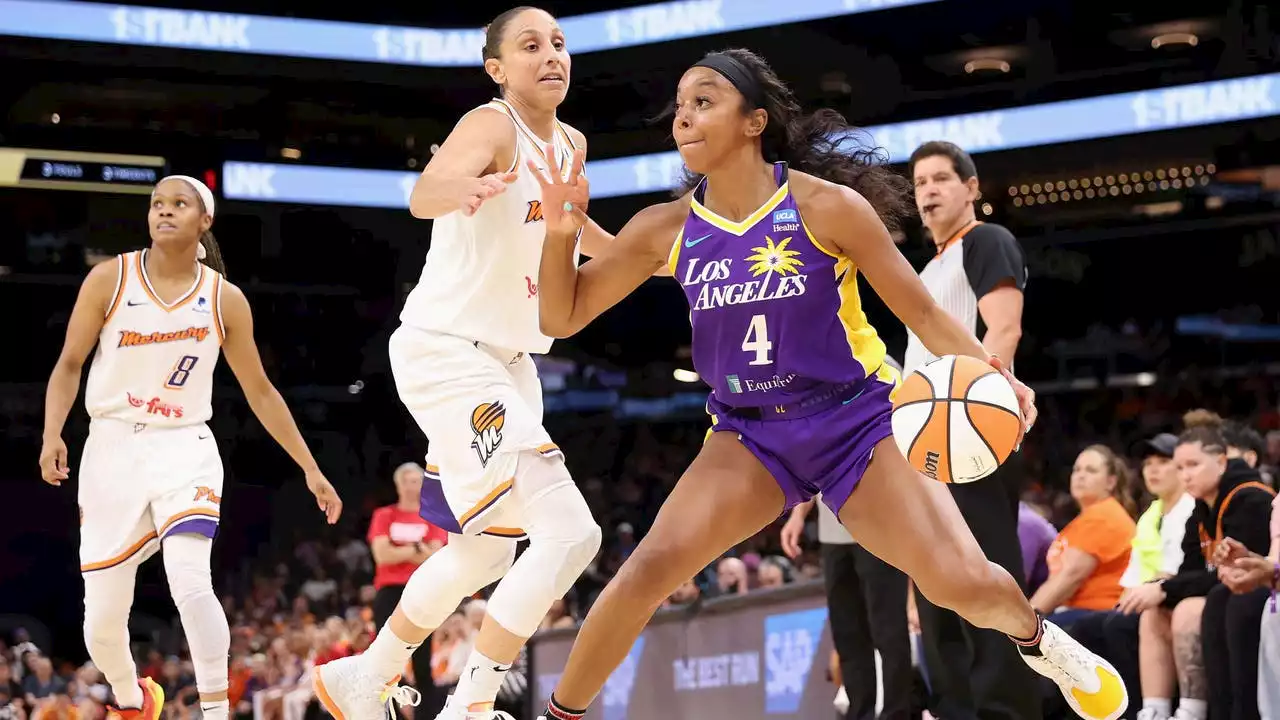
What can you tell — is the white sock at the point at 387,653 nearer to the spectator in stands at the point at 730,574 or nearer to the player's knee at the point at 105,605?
the player's knee at the point at 105,605

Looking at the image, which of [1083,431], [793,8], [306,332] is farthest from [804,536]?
[306,332]

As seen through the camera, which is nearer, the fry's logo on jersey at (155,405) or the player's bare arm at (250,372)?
the fry's logo on jersey at (155,405)

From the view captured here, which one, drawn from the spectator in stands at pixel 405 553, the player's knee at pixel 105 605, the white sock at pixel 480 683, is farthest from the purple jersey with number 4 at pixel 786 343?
the spectator in stands at pixel 405 553

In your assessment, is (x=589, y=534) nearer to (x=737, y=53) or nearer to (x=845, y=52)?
(x=737, y=53)

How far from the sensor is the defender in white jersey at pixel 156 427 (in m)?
5.89

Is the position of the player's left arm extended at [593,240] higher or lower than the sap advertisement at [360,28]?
lower

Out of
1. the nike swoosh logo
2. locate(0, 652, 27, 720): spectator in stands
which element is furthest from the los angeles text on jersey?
locate(0, 652, 27, 720): spectator in stands

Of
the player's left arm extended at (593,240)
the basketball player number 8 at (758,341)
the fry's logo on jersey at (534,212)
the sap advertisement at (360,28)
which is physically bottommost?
the basketball player number 8 at (758,341)

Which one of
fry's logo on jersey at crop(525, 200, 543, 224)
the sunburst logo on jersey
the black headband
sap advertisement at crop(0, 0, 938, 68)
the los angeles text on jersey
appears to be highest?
sap advertisement at crop(0, 0, 938, 68)

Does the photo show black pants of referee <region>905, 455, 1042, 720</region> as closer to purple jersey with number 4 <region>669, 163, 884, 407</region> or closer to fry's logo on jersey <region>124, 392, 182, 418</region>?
purple jersey with number 4 <region>669, 163, 884, 407</region>

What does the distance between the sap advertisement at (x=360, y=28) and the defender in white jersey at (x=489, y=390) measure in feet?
43.1

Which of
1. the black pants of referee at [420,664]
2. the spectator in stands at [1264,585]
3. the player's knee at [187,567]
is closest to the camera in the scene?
the player's knee at [187,567]

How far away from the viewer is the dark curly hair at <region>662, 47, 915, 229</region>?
4.39 metres

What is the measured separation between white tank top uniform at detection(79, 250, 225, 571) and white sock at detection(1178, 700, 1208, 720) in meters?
4.42
